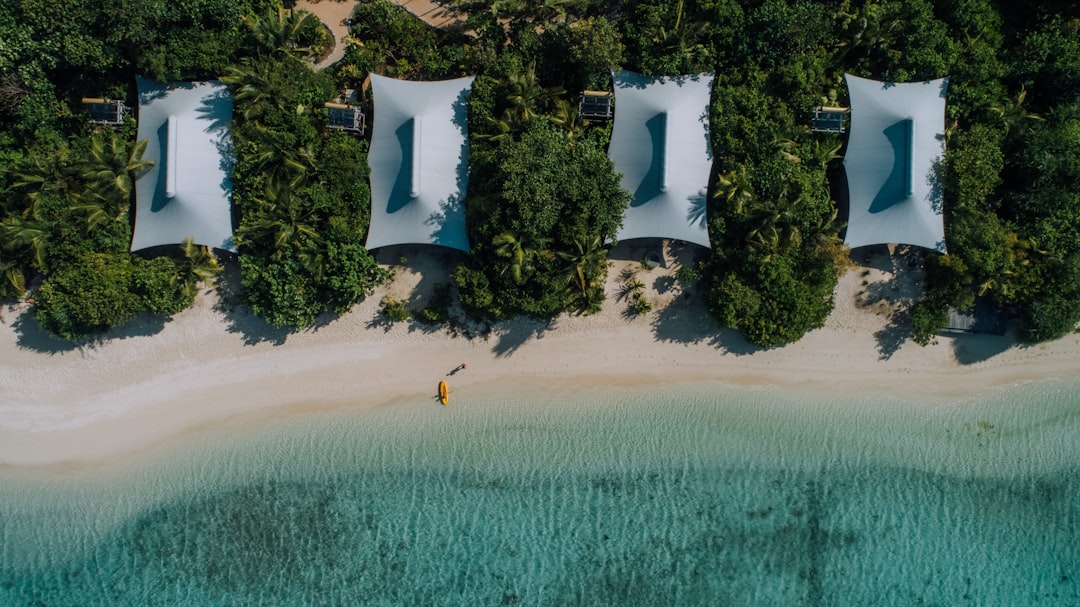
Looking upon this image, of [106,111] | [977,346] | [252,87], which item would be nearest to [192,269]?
[106,111]

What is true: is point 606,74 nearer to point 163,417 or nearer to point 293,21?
point 293,21

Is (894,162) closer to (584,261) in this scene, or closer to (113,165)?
(584,261)

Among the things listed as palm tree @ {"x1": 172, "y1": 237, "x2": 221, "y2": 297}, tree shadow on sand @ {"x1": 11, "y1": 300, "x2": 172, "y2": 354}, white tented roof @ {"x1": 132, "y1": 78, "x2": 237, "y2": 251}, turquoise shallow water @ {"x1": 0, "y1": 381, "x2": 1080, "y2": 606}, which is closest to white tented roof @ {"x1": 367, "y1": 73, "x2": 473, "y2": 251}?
white tented roof @ {"x1": 132, "y1": 78, "x2": 237, "y2": 251}

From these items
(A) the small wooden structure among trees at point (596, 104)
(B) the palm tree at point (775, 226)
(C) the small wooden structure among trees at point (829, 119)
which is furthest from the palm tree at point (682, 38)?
(B) the palm tree at point (775, 226)

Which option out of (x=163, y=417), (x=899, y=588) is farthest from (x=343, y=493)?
(x=899, y=588)

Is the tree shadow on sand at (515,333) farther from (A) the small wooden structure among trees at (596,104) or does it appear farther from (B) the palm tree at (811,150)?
(B) the palm tree at (811,150)
